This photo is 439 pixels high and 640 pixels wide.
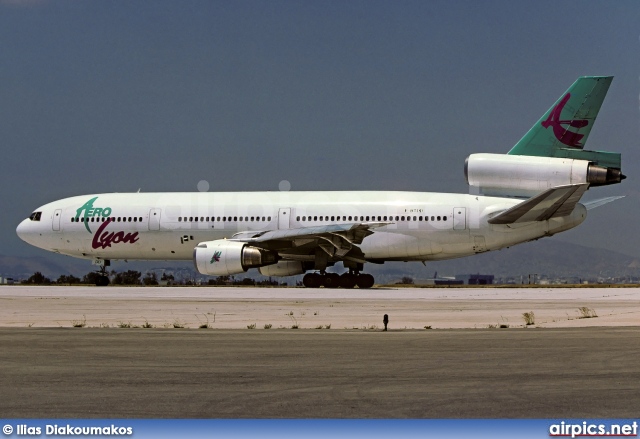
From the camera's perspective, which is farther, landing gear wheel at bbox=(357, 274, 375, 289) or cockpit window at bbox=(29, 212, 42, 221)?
cockpit window at bbox=(29, 212, 42, 221)

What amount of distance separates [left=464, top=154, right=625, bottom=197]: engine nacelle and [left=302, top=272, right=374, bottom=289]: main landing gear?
19.7 ft

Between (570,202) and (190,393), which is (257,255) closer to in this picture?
(570,202)

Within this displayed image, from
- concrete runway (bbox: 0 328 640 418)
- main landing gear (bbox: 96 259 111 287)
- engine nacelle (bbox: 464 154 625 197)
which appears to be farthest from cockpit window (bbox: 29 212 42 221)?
concrete runway (bbox: 0 328 640 418)

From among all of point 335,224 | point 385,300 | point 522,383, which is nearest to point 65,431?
point 522,383

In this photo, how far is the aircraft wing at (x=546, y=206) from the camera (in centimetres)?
3278

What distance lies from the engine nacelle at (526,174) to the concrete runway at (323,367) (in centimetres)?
1547

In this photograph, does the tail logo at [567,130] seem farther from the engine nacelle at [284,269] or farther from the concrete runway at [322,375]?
the concrete runway at [322,375]

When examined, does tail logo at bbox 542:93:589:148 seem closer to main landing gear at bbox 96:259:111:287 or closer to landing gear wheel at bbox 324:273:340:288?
A: landing gear wheel at bbox 324:273:340:288

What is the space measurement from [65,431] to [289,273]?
31.0m

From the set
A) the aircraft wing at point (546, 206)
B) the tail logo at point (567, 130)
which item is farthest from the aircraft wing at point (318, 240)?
the tail logo at point (567, 130)

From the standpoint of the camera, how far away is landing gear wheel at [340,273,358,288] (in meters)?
36.8

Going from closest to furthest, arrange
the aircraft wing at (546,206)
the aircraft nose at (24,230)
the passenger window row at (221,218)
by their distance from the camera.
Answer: the aircraft wing at (546,206), the passenger window row at (221,218), the aircraft nose at (24,230)

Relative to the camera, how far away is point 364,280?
37.0 m

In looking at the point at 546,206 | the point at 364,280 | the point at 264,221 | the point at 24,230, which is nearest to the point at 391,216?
the point at 364,280
